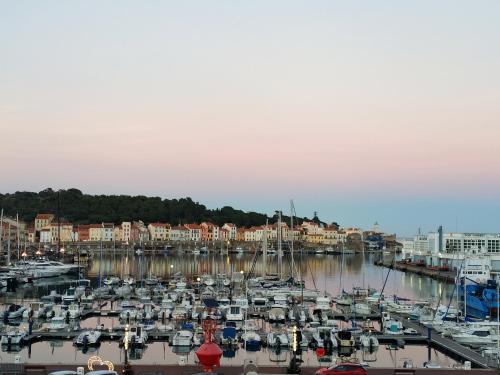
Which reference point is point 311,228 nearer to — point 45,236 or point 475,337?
point 45,236

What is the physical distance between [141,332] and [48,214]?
362 ft

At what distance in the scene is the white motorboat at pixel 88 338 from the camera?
26.5 metres

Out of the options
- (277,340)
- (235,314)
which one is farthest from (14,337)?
(277,340)

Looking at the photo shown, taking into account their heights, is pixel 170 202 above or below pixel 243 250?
above

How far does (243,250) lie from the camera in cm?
13075

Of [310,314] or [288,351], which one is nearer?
[288,351]

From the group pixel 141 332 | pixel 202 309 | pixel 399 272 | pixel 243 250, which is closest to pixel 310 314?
pixel 202 309

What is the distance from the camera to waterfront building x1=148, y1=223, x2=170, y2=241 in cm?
13299

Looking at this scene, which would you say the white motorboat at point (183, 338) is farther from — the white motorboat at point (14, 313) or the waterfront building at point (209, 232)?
the waterfront building at point (209, 232)

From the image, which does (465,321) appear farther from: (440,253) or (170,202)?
(170,202)

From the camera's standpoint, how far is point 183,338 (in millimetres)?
26266

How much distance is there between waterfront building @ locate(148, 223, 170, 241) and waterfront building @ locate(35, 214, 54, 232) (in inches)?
746

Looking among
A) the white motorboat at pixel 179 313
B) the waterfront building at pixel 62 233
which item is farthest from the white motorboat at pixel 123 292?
the waterfront building at pixel 62 233

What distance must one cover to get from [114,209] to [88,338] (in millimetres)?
113581
